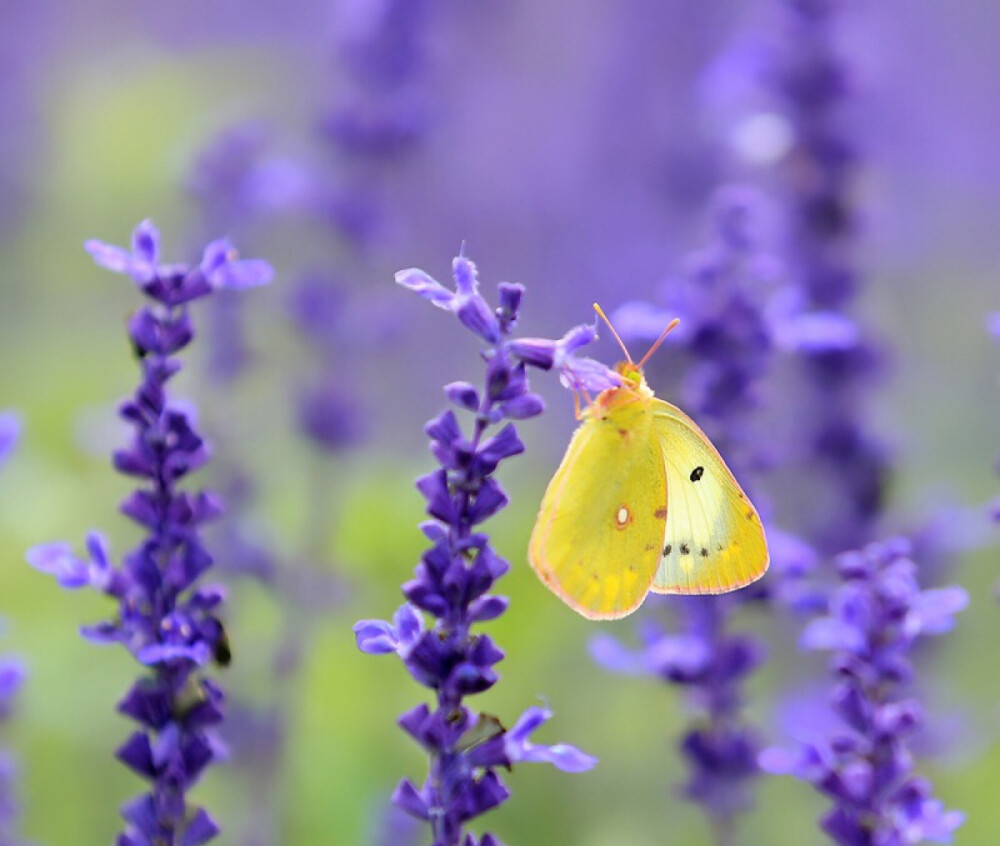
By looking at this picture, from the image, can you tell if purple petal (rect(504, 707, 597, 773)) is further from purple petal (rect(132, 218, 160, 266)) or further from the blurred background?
the blurred background

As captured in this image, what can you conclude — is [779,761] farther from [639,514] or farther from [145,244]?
[145,244]

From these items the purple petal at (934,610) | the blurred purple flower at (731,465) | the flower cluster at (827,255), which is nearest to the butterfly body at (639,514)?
the blurred purple flower at (731,465)

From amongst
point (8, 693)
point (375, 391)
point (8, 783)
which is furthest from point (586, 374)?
point (375, 391)

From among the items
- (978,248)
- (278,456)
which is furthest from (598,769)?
(978,248)

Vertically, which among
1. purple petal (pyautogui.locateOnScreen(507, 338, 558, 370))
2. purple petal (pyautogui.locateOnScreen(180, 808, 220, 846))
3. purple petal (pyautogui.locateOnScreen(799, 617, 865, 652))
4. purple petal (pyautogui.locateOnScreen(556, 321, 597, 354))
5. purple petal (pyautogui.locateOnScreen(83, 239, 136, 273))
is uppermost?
purple petal (pyautogui.locateOnScreen(556, 321, 597, 354))

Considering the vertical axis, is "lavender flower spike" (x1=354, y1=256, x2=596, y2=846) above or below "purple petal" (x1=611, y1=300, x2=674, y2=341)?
below

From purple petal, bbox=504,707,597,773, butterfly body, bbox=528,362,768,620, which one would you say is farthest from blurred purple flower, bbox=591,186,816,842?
purple petal, bbox=504,707,597,773
